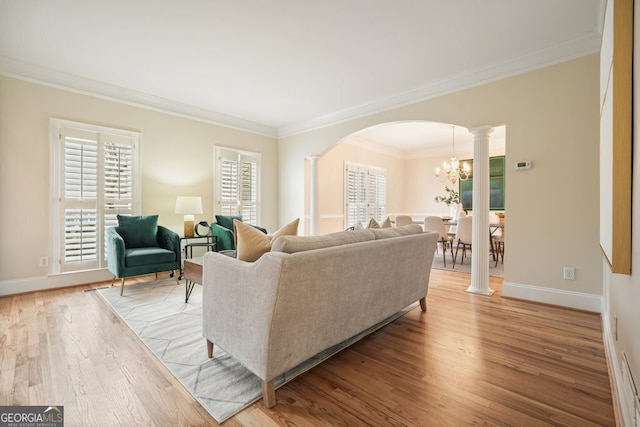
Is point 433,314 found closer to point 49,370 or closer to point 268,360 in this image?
point 268,360

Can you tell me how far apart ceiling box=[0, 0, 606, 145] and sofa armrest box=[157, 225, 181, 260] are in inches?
79.4

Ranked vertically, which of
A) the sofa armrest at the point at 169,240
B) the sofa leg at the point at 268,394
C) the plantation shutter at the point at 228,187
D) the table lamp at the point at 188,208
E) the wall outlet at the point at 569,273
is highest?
the plantation shutter at the point at 228,187

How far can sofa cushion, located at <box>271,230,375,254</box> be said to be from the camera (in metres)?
1.61

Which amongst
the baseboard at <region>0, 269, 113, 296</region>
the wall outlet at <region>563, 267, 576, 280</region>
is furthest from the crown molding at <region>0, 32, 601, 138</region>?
the baseboard at <region>0, 269, 113, 296</region>

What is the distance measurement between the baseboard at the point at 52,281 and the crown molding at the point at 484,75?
173 inches

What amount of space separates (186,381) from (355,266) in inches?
49.9

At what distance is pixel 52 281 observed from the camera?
3.69m

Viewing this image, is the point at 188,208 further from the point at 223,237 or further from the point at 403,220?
the point at 403,220

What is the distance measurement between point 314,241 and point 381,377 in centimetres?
96

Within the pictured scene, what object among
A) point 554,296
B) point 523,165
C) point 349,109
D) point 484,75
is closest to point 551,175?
point 523,165

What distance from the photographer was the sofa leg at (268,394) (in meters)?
1.52

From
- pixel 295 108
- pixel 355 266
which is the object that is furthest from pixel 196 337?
pixel 295 108

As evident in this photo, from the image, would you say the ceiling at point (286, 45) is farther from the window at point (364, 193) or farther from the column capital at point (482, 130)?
the window at point (364, 193)

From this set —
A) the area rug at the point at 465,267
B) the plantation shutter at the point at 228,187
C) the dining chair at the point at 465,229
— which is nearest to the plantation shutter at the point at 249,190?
the plantation shutter at the point at 228,187
